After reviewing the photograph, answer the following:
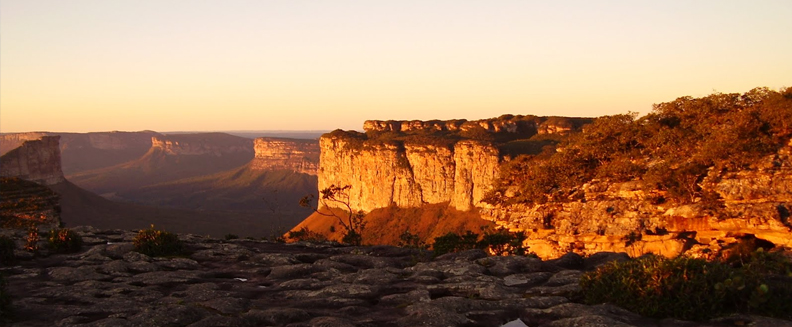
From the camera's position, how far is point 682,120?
32.0 metres

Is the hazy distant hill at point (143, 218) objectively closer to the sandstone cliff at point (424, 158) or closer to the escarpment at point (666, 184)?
the sandstone cliff at point (424, 158)

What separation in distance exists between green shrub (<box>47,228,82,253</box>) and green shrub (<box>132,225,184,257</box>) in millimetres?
2980

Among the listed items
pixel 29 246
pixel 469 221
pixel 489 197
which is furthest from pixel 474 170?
pixel 29 246

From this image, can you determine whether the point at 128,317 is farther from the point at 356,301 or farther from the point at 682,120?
the point at 682,120

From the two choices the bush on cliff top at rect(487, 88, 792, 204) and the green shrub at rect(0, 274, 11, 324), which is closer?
the green shrub at rect(0, 274, 11, 324)

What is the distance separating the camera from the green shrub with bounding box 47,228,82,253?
23.8 meters

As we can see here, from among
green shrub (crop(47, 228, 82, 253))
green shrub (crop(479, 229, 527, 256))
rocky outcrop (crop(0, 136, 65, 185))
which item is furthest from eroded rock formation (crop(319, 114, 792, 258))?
rocky outcrop (crop(0, 136, 65, 185))

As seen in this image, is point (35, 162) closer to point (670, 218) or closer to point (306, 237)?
point (306, 237)

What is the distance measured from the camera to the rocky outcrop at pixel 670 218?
2350cm

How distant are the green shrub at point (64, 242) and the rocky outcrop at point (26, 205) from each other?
26.7 metres

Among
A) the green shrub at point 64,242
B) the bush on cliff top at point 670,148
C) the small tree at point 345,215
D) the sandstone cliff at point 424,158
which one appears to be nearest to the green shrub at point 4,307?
the green shrub at point 64,242

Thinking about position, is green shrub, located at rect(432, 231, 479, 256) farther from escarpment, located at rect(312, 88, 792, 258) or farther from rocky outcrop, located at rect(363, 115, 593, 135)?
rocky outcrop, located at rect(363, 115, 593, 135)

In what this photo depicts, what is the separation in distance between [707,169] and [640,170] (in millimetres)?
3245

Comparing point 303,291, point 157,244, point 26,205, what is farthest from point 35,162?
point 303,291
